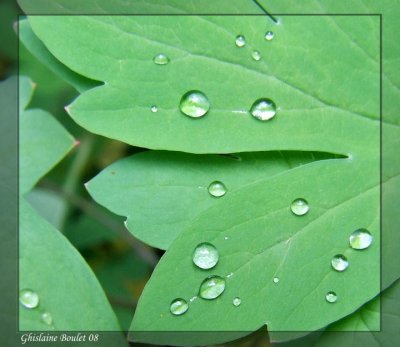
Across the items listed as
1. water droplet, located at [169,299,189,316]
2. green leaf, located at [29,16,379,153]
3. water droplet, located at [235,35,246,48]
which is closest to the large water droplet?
green leaf, located at [29,16,379,153]

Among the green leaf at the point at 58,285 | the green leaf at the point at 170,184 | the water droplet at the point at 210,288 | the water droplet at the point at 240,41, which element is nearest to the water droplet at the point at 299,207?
the green leaf at the point at 170,184

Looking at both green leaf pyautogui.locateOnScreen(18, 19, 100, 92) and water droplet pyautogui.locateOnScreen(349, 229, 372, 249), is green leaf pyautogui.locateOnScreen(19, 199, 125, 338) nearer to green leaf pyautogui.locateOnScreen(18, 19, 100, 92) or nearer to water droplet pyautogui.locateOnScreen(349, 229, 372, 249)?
green leaf pyautogui.locateOnScreen(18, 19, 100, 92)

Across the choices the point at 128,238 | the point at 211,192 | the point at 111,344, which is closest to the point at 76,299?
the point at 111,344

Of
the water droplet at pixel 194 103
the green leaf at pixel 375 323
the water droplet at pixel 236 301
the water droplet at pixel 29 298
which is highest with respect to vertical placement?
the water droplet at pixel 194 103

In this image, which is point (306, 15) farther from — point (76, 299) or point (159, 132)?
point (76, 299)

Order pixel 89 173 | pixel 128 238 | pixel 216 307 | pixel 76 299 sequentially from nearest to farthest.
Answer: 1. pixel 216 307
2. pixel 76 299
3. pixel 128 238
4. pixel 89 173

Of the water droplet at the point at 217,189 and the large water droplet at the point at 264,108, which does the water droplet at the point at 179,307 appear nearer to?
the water droplet at the point at 217,189

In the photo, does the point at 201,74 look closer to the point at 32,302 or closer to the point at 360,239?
the point at 360,239
